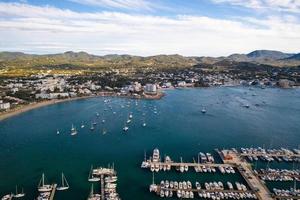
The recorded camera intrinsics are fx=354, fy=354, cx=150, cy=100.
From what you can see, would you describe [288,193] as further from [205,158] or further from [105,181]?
[105,181]

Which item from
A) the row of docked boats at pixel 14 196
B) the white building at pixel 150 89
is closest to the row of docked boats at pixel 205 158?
the row of docked boats at pixel 14 196

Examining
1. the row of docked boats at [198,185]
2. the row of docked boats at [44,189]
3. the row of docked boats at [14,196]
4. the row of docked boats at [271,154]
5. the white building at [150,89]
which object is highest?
the white building at [150,89]

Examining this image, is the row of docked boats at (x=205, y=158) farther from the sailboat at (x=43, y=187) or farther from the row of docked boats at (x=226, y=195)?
the sailboat at (x=43, y=187)

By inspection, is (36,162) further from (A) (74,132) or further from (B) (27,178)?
(A) (74,132)

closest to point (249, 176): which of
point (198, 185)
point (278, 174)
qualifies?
point (278, 174)

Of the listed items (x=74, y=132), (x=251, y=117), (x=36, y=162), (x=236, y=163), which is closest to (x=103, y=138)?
(x=74, y=132)
